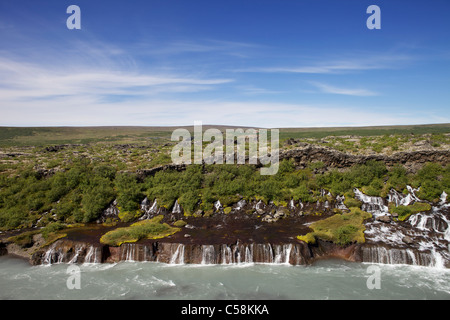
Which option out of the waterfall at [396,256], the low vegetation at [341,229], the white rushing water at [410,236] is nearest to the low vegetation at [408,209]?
the white rushing water at [410,236]

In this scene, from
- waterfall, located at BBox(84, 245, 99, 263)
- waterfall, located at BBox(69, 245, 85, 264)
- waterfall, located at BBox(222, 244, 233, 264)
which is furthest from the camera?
waterfall, located at BBox(69, 245, 85, 264)

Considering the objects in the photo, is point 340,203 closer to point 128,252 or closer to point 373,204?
point 373,204

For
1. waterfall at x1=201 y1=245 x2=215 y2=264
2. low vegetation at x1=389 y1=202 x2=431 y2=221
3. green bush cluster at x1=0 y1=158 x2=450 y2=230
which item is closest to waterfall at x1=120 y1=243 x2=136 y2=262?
waterfall at x1=201 y1=245 x2=215 y2=264

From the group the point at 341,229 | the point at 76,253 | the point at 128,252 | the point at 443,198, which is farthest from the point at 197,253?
the point at 443,198

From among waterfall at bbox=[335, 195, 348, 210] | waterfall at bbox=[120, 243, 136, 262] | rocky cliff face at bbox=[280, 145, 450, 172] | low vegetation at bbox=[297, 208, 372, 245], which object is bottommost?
waterfall at bbox=[120, 243, 136, 262]

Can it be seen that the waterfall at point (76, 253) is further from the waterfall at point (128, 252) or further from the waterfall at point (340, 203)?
the waterfall at point (340, 203)

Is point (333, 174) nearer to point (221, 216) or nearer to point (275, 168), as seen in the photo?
point (275, 168)

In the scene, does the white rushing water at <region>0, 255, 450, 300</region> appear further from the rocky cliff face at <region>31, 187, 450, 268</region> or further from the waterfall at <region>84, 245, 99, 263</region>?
the rocky cliff face at <region>31, 187, 450, 268</region>

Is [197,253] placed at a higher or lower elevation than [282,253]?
lower

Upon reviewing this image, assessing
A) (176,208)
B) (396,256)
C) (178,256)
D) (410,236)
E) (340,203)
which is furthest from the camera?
(176,208)
